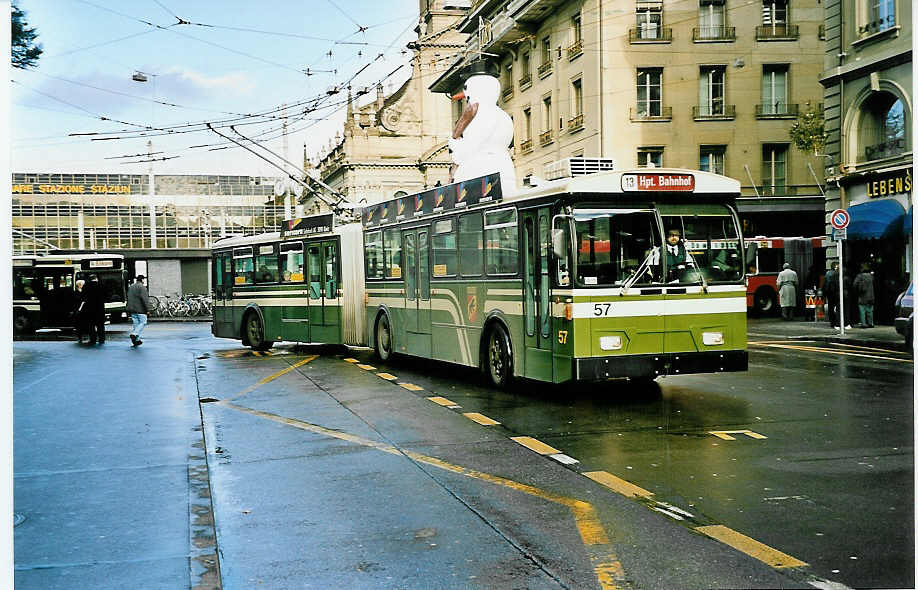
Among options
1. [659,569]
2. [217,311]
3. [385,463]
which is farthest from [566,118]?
[217,311]

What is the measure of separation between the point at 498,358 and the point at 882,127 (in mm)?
6022

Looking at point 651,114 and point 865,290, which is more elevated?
point 651,114

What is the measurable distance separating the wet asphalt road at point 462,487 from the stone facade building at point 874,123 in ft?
5.08

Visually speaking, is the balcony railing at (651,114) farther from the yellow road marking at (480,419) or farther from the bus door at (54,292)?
the bus door at (54,292)

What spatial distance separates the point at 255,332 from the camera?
849 inches

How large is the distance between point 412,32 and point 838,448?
4.93 m

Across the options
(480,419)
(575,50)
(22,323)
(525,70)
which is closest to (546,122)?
(525,70)

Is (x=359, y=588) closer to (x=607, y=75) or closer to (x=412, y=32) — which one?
(x=412, y=32)

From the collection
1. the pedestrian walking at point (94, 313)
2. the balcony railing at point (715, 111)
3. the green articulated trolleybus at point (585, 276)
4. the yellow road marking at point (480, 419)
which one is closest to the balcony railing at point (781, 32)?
the balcony railing at point (715, 111)

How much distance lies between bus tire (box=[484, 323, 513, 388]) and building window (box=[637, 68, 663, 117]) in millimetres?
4491

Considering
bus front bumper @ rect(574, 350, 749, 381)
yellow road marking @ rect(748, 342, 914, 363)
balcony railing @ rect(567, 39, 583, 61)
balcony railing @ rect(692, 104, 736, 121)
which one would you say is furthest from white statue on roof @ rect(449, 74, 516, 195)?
yellow road marking @ rect(748, 342, 914, 363)

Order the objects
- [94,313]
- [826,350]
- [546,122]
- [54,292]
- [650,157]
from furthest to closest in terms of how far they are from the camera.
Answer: [826,350] < [94,313] < [546,122] < [650,157] < [54,292]

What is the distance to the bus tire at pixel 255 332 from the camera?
21312mm

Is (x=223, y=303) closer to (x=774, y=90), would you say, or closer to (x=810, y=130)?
(x=774, y=90)
